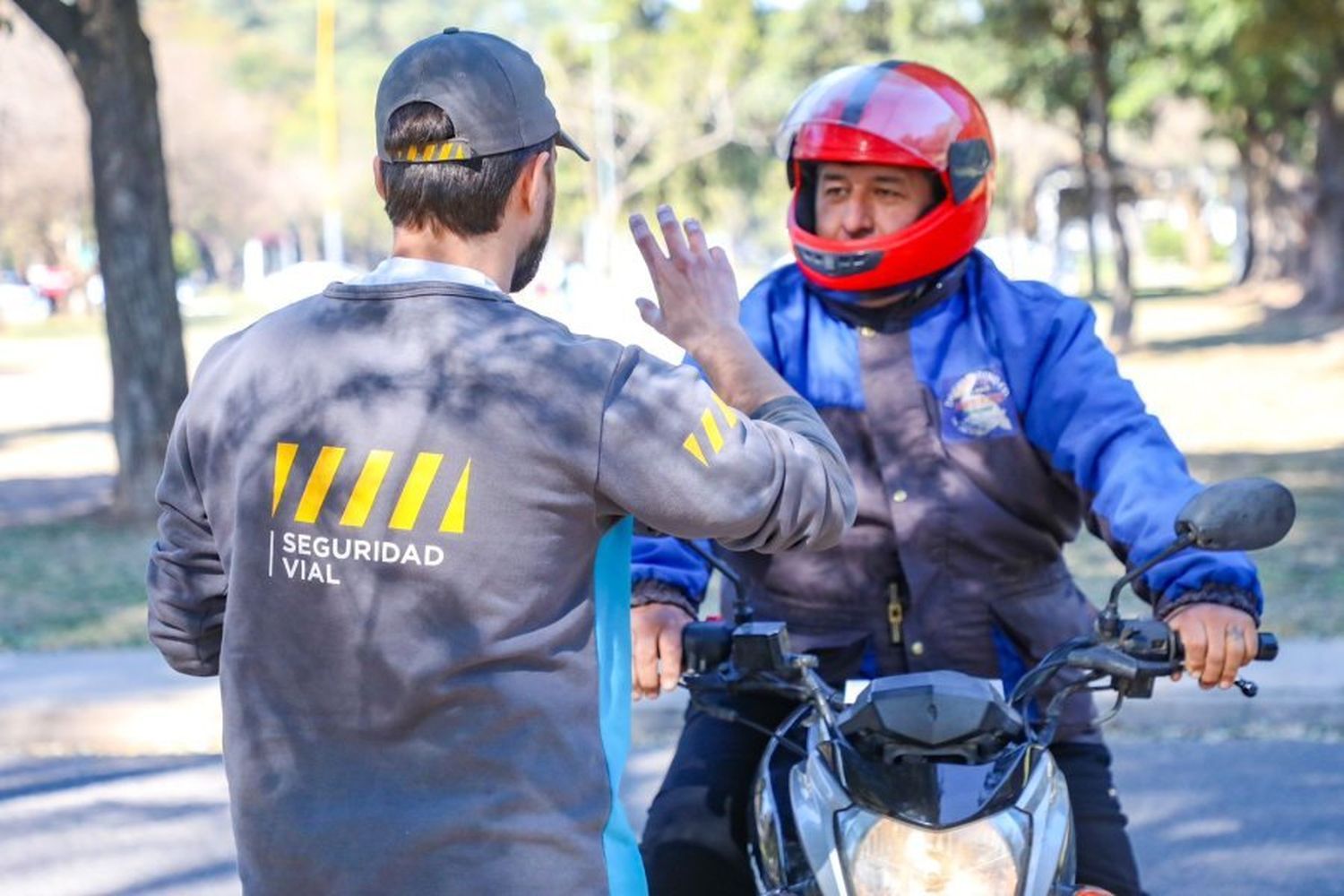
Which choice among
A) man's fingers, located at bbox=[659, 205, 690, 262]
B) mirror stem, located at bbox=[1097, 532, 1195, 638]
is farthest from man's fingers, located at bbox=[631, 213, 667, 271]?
mirror stem, located at bbox=[1097, 532, 1195, 638]

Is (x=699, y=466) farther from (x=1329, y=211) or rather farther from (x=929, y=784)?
(x=1329, y=211)

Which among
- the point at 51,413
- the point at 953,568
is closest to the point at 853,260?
the point at 953,568

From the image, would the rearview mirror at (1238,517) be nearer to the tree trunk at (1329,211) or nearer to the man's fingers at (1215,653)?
the man's fingers at (1215,653)

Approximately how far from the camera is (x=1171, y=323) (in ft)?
131

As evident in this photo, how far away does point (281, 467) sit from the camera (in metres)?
2.27

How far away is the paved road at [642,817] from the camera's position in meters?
5.97

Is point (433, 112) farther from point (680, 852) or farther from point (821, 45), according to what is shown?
point (821, 45)

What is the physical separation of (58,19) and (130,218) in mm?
1382

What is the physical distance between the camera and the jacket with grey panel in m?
2.21

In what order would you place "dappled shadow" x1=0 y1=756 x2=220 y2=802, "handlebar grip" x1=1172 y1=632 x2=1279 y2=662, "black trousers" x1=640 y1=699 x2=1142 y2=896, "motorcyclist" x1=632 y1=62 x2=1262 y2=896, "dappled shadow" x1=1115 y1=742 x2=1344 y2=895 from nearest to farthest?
1. "handlebar grip" x1=1172 y1=632 x2=1279 y2=662
2. "black trousers" x1=640 y1=699 x2=1142 y2=896
3. "motorcyclist" x1=632 y1=62 x2=1262 y2=896
4. "dappled shadow" x1=1115 y1=742 x2=1344 y2=895
5. "dappled shadow" x1=0 y1=756 x2=220 y2=802

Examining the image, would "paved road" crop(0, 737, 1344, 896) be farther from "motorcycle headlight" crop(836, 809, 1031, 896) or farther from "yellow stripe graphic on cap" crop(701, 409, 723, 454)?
"yellow stripe graphic on cap" crop(701, 409, 723, 454)

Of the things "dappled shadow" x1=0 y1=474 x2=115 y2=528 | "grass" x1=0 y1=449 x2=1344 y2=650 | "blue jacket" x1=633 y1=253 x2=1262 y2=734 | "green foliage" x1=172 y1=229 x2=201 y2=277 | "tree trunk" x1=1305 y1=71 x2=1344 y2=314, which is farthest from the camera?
"green foliage" x1=172 y1=229 x2=201 y2=277

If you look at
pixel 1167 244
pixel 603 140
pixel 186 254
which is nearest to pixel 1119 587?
pixel 603 140

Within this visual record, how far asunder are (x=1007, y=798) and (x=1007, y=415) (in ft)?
3.64
